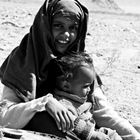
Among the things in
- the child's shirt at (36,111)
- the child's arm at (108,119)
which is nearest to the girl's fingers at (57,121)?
the child's shirt at (36,111)

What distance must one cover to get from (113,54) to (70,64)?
516 centimetres

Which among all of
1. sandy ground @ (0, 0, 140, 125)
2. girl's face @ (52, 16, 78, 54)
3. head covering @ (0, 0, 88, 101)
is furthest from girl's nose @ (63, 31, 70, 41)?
sandy ground @ (0, 0, 140, 125)

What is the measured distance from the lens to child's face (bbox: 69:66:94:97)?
11.3 ft

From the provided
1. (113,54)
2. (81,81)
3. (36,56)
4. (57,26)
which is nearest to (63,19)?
(57,26)

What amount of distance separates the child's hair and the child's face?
0.03 meters

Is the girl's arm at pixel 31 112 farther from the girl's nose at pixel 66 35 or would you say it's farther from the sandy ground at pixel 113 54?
the sandy ground at pixel 113 54

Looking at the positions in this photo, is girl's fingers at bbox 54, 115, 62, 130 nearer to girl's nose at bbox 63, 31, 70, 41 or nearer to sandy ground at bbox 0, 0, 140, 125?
girl's nose at bbox 63, 31, 70, 41

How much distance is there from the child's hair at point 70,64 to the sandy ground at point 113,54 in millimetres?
1797

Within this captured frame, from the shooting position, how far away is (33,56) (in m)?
3.53

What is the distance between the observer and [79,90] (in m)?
3.48

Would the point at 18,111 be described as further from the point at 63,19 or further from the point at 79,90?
the point at 63,19

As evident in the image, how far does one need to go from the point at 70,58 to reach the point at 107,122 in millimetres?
673

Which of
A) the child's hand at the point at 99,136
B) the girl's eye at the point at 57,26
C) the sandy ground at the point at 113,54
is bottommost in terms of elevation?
the sandy ground at the point at 113,54

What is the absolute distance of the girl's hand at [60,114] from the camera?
3.19 meters
